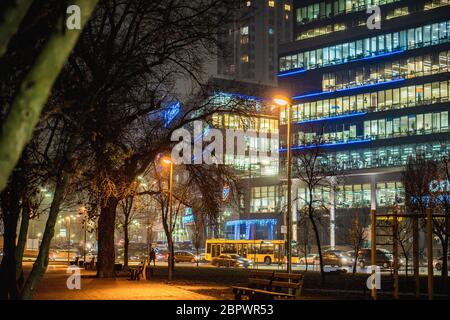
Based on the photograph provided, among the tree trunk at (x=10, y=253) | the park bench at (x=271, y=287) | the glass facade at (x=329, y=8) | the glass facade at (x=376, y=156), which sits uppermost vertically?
the glass facade at (x=329, y=8)

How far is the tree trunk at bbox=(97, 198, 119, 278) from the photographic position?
3294 centimetres

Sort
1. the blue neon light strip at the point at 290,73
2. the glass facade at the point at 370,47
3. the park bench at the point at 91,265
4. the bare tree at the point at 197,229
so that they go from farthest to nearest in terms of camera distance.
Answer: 1. the blue neon light strip at the point at 290,73
2. the glass facade at the point at 370,47
3. the park bench at the point at 91,265
4. the bare tree at the point at 197,229

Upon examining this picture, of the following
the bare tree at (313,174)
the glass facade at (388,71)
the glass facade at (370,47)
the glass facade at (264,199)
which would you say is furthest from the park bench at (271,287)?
the glass facade at (264,199)

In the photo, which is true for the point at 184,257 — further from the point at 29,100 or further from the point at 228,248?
the point at 29,100

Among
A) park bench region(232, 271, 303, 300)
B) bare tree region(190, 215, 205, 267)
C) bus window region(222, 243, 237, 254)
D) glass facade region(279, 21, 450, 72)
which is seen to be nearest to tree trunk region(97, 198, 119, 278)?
A: bare tree region(190, 215, 205, 267)

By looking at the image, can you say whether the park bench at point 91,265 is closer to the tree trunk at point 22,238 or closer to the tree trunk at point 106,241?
the tree trunk at point 106,241

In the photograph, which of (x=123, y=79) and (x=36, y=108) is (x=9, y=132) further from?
(x=123, y=79)

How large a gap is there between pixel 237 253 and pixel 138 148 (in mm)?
44993

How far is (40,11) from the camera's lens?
11461 millimetres

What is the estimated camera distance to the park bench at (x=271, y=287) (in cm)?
1830

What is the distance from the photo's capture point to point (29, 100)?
20.6 feet

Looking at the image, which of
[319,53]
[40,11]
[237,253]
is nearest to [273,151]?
[319,53]

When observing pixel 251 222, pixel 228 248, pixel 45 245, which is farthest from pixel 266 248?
pixel 45 245

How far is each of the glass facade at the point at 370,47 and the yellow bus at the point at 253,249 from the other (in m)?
34.5
